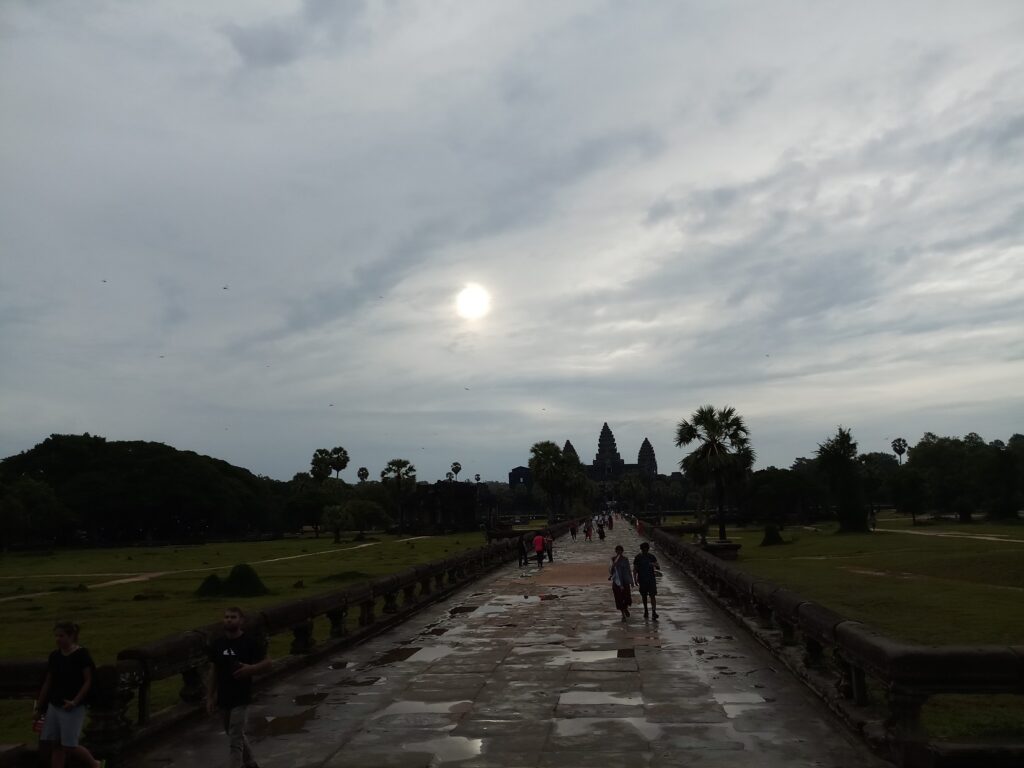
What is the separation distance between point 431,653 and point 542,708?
448 cm

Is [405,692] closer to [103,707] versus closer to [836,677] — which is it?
[103,707]

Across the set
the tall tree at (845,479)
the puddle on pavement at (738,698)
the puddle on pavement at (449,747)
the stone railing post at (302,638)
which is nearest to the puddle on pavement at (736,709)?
the puddle on pavement at (738,698)

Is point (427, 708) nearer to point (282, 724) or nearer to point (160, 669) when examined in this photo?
point (282, 724)

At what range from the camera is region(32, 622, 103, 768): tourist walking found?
6645 mm

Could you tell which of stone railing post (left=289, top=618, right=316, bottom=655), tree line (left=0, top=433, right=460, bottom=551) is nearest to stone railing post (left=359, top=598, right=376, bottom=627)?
stone railing post (left=289, top=618, right=316, bottom=655)

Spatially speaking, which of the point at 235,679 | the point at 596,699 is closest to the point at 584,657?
the point at 596,699

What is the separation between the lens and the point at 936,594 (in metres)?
22.3

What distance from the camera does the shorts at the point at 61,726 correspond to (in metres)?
6.62

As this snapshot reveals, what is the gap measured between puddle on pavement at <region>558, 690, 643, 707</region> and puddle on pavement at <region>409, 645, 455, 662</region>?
3381 mm

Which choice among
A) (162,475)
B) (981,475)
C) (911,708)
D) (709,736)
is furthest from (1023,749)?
(162,475)

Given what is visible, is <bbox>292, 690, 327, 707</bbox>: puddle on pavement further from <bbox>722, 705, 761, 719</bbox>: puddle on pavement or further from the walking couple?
the walking couple

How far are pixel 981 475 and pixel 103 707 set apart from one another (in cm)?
8470

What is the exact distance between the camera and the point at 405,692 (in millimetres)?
10133

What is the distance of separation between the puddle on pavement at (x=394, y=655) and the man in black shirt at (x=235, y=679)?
5162 mm
